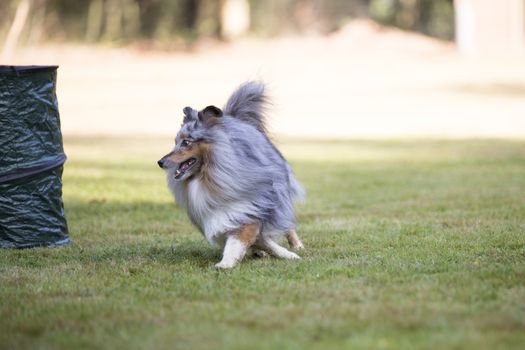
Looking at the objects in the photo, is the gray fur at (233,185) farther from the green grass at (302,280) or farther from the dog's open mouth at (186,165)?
the green grass at (302,280)

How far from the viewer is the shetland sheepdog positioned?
670 cm

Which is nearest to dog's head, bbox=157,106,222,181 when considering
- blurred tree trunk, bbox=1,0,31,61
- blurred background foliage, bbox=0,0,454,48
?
blurred tree trunk, bbox=1,0,31,61

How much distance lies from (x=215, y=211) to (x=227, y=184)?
24 cm

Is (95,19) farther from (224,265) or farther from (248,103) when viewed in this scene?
(224,265)

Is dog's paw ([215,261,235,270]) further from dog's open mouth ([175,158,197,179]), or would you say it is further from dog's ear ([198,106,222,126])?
dog's ear ([198,106,222,126])

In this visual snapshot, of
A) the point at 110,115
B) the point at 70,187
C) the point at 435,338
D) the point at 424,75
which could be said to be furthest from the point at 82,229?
the point at 424,75

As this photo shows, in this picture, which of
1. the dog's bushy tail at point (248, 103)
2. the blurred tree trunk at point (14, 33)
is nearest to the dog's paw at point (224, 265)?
the dog's bushy tail at point (248, 103)

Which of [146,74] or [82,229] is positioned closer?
[82,229]

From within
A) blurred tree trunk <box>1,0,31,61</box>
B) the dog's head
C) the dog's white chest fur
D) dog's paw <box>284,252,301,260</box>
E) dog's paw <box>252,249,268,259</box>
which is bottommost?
dog's paw <box>252,249,268,259</box>

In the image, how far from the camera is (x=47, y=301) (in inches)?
212

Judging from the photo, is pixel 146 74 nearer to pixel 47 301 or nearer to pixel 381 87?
pixel 381 87

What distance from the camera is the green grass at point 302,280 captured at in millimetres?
4453

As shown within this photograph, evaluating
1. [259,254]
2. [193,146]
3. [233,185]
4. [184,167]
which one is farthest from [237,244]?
[193,146]

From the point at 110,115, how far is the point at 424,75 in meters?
11.8
